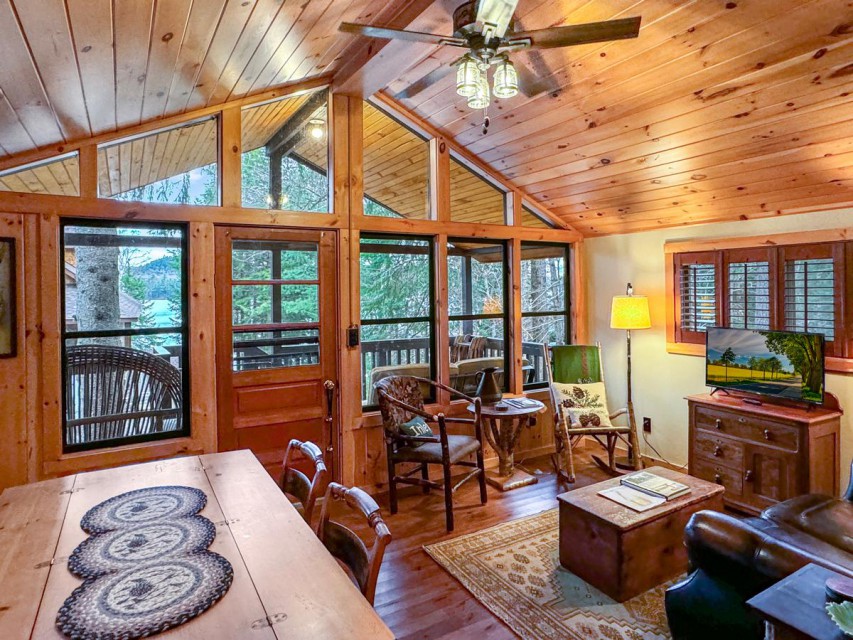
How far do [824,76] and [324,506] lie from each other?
2.94 m

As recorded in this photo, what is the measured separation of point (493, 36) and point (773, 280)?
114 inches

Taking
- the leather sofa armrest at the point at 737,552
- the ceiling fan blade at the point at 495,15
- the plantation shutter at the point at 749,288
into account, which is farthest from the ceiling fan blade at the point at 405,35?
the plantation shutter at the point at 749,288

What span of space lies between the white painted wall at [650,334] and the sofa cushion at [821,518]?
1759 millimetres

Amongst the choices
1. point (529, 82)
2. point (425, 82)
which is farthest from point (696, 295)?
point (425, 82)

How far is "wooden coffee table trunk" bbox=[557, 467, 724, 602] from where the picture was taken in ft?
8.07

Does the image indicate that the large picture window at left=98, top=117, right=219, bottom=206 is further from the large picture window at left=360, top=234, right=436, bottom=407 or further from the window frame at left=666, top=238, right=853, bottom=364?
the window frame at left=666, top=238, right=853, bottom=364

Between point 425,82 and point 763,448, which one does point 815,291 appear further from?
point 425,82

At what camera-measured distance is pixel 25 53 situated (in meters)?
1.81

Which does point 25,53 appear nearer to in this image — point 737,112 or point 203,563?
point 203,563

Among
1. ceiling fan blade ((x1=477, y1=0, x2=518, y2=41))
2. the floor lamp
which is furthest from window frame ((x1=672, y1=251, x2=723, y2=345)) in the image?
ceiling fan blade ((x1=477, y1=0, x2=518, y2=41))

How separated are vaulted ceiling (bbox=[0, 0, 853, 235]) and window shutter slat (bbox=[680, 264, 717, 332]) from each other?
0.43m

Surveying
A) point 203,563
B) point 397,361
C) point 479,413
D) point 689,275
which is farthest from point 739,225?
point 203,563

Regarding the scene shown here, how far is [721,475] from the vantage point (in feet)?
11.6

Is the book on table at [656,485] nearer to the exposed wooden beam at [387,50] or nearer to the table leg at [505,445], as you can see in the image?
the table leg at [505,445]
